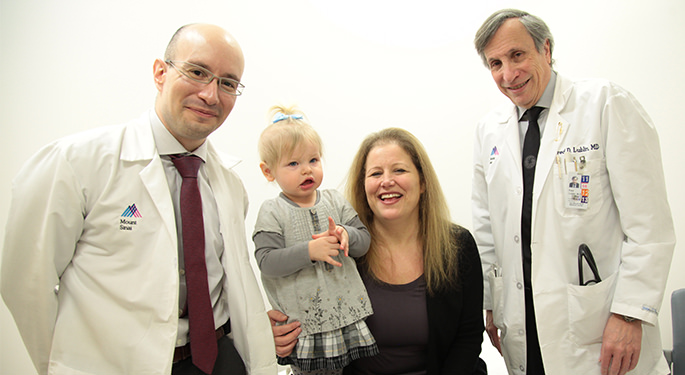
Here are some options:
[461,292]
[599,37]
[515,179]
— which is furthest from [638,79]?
[461,292]

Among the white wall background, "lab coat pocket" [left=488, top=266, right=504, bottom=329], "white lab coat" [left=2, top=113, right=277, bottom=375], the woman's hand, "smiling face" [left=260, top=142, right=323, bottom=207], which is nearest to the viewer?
"white lab coat" [left=2, top=113, right=277, bottom=375]

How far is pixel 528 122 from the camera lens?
176cm

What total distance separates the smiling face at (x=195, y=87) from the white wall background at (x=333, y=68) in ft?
4.46

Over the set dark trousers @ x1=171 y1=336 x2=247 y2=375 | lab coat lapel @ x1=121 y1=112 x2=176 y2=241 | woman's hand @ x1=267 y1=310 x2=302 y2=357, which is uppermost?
lab coat lapel @ x1=121 y1=112 x2=176 y2=241

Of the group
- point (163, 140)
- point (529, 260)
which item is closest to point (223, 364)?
point (163, 140)

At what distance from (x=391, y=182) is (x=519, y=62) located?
0.76 metres

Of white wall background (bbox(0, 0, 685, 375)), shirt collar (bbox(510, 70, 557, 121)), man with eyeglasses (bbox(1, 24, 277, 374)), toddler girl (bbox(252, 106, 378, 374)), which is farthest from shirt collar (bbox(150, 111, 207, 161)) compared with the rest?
shirt collar (bbox(510, 70, 557, 121))

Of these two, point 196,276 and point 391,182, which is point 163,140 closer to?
point 196,276

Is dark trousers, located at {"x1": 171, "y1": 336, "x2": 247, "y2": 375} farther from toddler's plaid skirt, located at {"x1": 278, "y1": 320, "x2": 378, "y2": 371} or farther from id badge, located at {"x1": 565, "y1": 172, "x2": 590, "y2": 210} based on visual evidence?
id badge, located at {"x1": 565, "y1": 172, "x2": 590, "y2": 210}

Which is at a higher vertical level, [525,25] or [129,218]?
[525,25]

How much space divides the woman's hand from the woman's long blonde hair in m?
0.42

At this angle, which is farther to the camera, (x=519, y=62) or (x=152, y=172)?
(x=519, y=62)

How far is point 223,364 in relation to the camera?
4.42 ft

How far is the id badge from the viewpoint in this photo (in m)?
1.53
